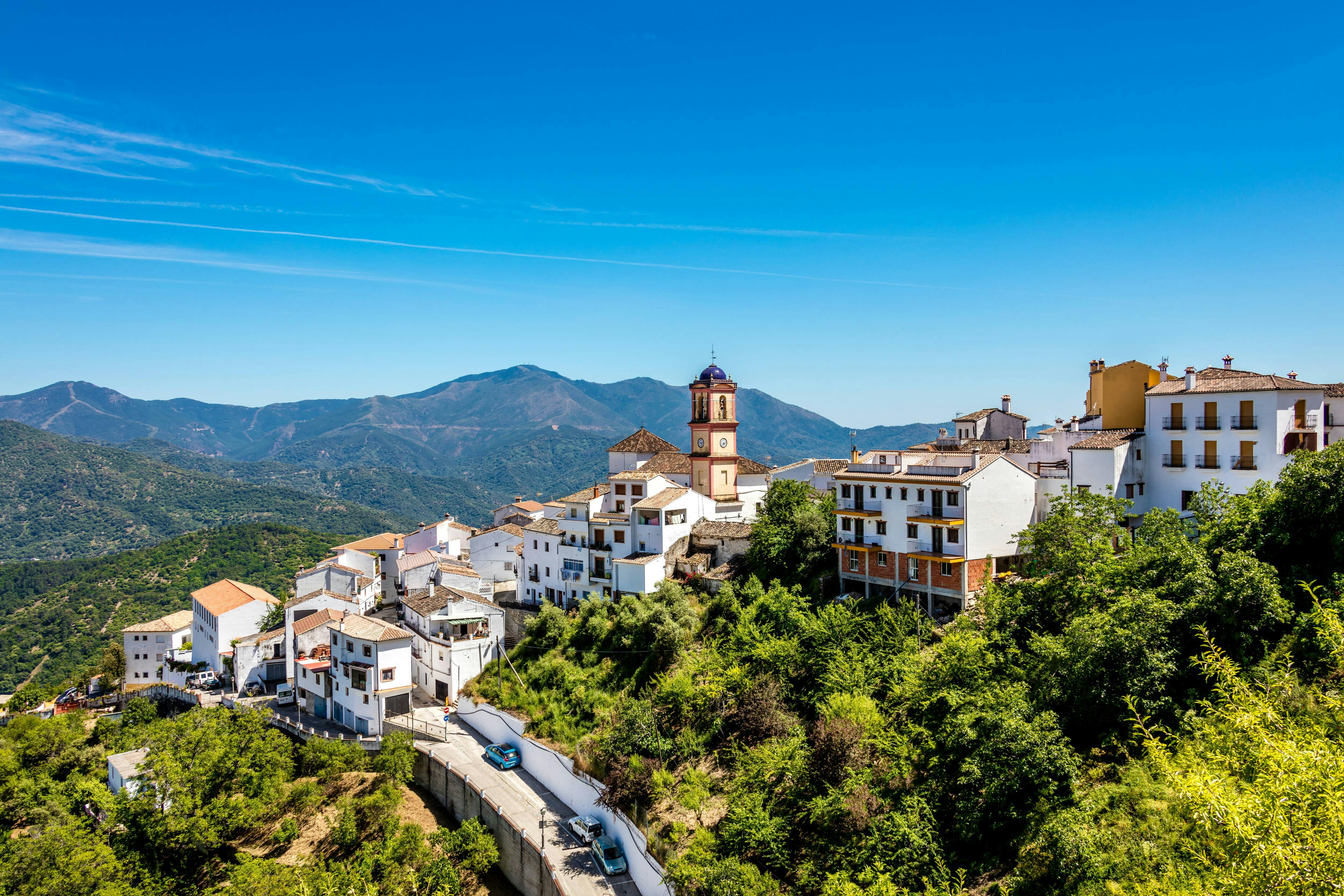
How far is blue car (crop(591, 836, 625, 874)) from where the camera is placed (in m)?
30.1

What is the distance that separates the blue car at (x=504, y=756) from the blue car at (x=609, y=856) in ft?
30.5

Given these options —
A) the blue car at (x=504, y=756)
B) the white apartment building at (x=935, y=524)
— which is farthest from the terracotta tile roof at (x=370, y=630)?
the white apartment building at (x=935, y=524)

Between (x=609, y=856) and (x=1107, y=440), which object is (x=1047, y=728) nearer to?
(x=609, y=856)

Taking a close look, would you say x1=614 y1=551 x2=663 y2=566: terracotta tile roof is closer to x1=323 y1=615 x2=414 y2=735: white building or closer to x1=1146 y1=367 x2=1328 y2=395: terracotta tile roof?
x1=323 y1=615 x2=414 y2=735: white building

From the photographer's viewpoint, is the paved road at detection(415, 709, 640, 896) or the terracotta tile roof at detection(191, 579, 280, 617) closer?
the paved road at detection(415, 709, 640, 896)

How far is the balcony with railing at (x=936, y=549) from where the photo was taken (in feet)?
111

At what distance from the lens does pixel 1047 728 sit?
2180 centimetres

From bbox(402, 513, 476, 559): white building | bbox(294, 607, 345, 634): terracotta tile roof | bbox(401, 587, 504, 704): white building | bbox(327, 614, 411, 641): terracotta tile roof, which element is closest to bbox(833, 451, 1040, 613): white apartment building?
bbox(401, 587, 504, 704): white building

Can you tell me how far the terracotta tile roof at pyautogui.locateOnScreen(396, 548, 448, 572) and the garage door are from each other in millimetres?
15205

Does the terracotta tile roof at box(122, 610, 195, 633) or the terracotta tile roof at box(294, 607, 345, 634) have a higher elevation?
the terracotta tile roof at box(294, 607, 345, 634)

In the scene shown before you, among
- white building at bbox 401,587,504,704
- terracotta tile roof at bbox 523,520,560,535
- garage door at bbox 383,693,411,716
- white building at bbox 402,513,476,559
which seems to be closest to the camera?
garage door at bbox 383,693,411,716

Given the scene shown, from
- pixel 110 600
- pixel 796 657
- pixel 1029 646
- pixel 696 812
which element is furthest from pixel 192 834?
pixel 110 600

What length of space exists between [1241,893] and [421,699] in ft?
154

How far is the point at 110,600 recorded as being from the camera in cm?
11750
